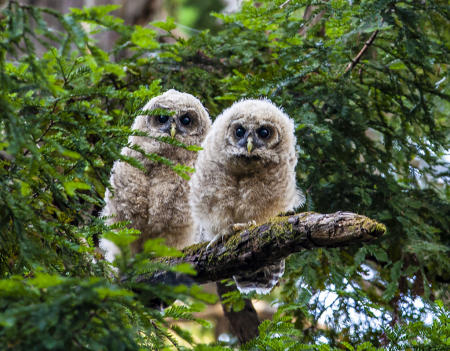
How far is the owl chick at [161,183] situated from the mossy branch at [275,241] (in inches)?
16.8

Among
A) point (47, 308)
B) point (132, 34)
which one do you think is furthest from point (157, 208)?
point (47, 308)

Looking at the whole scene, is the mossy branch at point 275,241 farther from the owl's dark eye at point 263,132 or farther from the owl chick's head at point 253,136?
the owl's dark eye at point 263,132

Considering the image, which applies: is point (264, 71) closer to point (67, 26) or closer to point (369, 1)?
point (369, 1)

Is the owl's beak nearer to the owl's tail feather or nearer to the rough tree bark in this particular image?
the rough tree bark

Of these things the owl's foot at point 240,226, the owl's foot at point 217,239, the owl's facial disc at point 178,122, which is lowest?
the owl's foot at point 217,239

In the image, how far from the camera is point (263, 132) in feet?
9.40

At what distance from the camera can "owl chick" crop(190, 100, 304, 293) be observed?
284 cm

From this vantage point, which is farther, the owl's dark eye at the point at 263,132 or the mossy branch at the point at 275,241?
the owl's dark eye at the point at 263,132

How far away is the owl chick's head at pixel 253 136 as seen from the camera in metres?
2.81

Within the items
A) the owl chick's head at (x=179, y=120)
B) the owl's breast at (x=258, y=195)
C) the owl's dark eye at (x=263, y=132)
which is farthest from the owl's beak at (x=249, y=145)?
the owl chick's head at (x=179, y=120)

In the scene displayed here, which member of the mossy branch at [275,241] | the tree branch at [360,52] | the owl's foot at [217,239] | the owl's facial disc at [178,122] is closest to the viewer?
the mossy branch at [275,241]

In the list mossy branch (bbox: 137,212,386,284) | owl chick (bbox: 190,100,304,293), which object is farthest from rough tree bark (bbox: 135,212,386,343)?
owl chick (bbox: 190,100,304,293)

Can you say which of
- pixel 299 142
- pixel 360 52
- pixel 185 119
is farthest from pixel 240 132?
pixel 360 52

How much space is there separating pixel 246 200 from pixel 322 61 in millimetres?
1477
